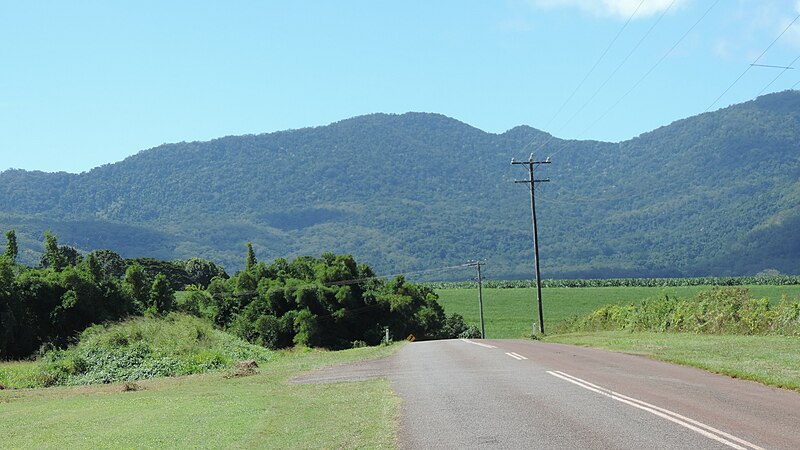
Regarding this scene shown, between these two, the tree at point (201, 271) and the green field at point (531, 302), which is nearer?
the green field at point (531, 302)

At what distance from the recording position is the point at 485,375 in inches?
853

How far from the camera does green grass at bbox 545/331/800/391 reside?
19.2 meters

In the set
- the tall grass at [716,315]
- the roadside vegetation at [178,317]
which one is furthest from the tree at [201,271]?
the tall grass at [716,315]

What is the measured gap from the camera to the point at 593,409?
1431 cm

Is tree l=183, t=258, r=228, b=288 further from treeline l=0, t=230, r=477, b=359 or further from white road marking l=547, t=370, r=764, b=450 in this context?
white road marking l=547, t=370, r=764, b=450

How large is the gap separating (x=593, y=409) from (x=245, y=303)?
72.7 m

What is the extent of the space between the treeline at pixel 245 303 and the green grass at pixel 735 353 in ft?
127

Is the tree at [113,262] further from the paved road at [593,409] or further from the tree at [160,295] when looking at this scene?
the paved road at [593,409]

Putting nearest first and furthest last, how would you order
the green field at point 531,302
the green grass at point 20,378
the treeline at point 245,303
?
the green grass at point 20,378, the treeline at point 245,303, the green field at point 531,302

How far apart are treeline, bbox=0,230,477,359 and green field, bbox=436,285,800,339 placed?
24.3 ft

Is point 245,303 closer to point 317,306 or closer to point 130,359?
point 317,306

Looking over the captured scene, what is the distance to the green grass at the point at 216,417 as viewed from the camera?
13.8m

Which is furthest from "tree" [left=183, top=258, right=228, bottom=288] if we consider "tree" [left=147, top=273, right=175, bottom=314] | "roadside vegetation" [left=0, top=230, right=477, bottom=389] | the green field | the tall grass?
the tall grass

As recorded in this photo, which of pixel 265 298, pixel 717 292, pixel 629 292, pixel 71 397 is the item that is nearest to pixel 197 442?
pixel 71 397
